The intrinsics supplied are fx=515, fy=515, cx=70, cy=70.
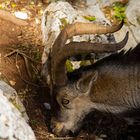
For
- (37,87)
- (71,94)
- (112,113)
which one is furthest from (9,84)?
(112,113)

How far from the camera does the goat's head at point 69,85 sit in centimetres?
643

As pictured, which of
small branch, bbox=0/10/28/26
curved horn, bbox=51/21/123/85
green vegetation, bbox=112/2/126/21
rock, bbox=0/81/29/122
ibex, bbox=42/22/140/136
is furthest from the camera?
green vegetation, bbox=112/2/126/21

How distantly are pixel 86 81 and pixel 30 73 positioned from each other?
135 centimetres

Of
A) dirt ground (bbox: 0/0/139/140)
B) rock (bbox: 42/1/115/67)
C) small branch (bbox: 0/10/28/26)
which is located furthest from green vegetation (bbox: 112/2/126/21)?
small branch (bbox: 0/10/28/26)

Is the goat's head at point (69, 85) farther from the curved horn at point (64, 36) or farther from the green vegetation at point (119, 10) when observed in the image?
the green vegetation at point (119, 10)

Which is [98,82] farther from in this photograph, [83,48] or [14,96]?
[14,96]

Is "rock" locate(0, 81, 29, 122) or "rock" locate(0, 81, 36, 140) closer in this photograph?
"rock" locate(0, 81, 36, 140)

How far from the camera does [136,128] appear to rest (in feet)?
25.1

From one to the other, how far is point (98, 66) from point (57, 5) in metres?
2.13

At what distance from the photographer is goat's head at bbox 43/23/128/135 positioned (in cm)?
643

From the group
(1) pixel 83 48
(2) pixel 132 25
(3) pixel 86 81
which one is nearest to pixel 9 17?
(2) pixel 132 25

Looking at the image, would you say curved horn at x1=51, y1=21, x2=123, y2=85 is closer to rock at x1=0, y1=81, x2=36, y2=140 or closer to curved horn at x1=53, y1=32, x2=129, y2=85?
curved horn at x1=53, y1=32, x2=129, y2=85

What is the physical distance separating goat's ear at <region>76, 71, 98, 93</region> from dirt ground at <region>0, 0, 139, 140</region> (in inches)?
26.5

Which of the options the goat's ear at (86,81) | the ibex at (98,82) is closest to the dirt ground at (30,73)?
the ibex at (98,82)
